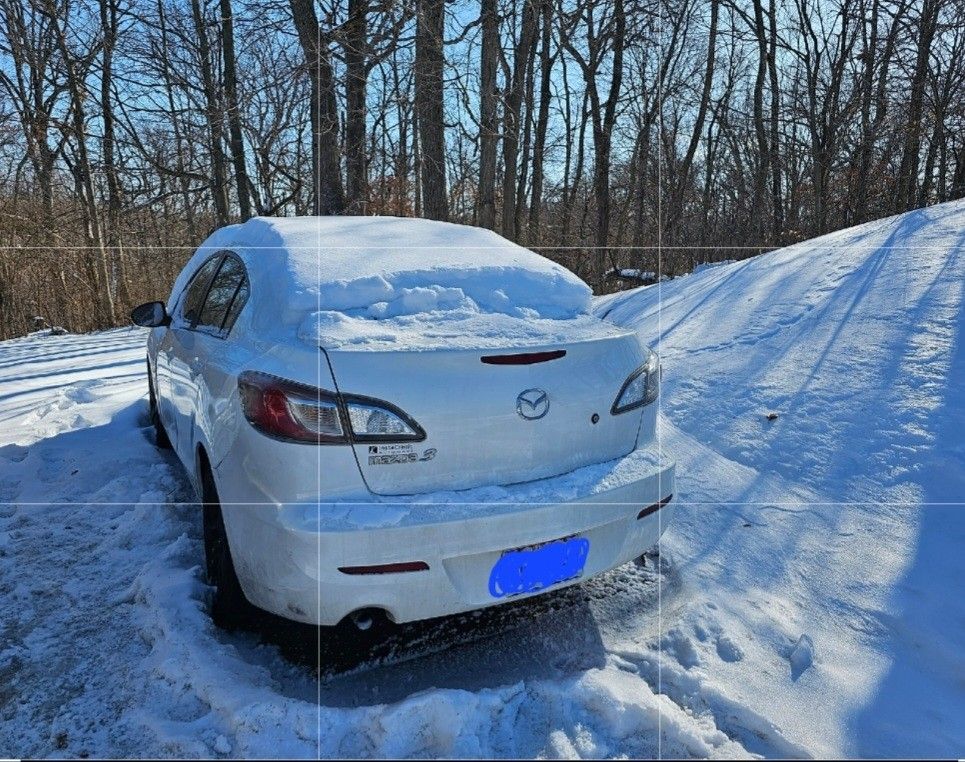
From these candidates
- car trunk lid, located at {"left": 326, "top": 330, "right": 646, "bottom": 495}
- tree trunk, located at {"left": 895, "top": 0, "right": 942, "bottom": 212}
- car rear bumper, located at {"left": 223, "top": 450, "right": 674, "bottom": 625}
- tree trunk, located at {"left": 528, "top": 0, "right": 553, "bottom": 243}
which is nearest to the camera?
car rear bumper, located at {"left": 223, "top": 450, "right": 674, "bottom": 625}

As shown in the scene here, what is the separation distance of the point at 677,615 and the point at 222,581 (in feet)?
5.81

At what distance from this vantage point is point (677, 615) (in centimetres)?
243

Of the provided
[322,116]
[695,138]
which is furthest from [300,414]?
[695,138]

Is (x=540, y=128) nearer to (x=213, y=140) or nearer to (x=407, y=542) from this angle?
(x=213, y=140)

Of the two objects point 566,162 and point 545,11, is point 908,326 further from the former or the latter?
point 566,162

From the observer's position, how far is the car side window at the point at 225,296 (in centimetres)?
276

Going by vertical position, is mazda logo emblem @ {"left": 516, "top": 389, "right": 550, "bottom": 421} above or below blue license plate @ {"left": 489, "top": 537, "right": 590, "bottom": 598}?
above

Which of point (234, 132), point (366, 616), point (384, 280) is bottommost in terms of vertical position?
point (366, 616)

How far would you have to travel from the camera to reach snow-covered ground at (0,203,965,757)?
6.07ft

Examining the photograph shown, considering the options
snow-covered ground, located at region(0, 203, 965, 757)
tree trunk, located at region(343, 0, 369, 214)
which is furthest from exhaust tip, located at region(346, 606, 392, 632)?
tree trunk, located at region(343, 0, 369, 214)

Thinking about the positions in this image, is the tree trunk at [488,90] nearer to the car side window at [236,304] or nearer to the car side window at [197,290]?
the car side window at [197,290]

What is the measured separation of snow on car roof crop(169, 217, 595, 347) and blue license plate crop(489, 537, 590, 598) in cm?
80

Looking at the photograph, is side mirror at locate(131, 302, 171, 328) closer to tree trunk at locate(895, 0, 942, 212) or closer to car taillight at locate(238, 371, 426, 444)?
car taillight at locate(238, 371, 426, 444)

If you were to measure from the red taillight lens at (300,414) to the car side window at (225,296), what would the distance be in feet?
2.96
